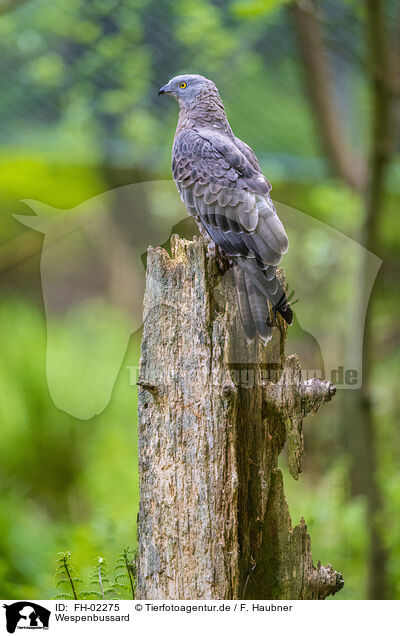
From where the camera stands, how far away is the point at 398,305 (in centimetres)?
202

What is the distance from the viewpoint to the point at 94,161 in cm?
176

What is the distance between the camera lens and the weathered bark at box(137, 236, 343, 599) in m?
1.35

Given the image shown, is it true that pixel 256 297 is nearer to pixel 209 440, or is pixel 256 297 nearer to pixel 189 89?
pixel 209 440

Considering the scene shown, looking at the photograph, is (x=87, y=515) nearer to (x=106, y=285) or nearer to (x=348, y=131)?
(x=106, y=285)

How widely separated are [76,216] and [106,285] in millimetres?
203

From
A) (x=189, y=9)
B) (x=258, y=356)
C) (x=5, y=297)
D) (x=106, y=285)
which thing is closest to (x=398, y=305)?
(x=258, y=356)
